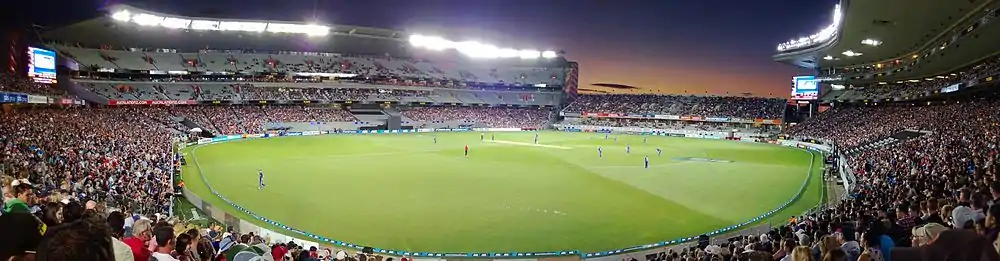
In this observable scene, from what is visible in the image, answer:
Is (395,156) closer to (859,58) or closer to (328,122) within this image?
(328,122)

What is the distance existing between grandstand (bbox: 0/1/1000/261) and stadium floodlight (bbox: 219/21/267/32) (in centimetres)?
28

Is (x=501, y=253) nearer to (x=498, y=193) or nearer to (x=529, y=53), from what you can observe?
(x=498, y=193)

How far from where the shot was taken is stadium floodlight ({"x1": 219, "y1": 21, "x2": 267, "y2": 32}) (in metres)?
65.8

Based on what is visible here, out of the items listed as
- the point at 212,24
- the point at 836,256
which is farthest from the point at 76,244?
the point at 212,24

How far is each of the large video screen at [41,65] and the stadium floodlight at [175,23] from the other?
1898cm

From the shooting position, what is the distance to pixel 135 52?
A: 64.9 meters

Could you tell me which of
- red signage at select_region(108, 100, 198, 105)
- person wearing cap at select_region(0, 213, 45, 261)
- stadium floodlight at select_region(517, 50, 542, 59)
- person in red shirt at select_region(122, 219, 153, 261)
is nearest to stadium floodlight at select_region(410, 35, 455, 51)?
→ stadium floodlight at select_region(517, 50, 542, 59)

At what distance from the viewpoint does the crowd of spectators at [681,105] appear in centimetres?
8244

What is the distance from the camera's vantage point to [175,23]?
2424 inches

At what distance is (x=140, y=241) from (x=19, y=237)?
1368 mm

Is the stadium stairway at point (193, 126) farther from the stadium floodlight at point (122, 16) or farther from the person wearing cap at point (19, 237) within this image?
the person wearing cap at point (19, 237)

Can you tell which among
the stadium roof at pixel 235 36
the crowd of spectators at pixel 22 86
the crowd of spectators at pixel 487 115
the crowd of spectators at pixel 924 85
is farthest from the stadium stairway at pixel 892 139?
the stadium roof at pixel 235 36

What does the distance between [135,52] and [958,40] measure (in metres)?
77.8

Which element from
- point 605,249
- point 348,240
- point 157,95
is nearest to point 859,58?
point 605,249
